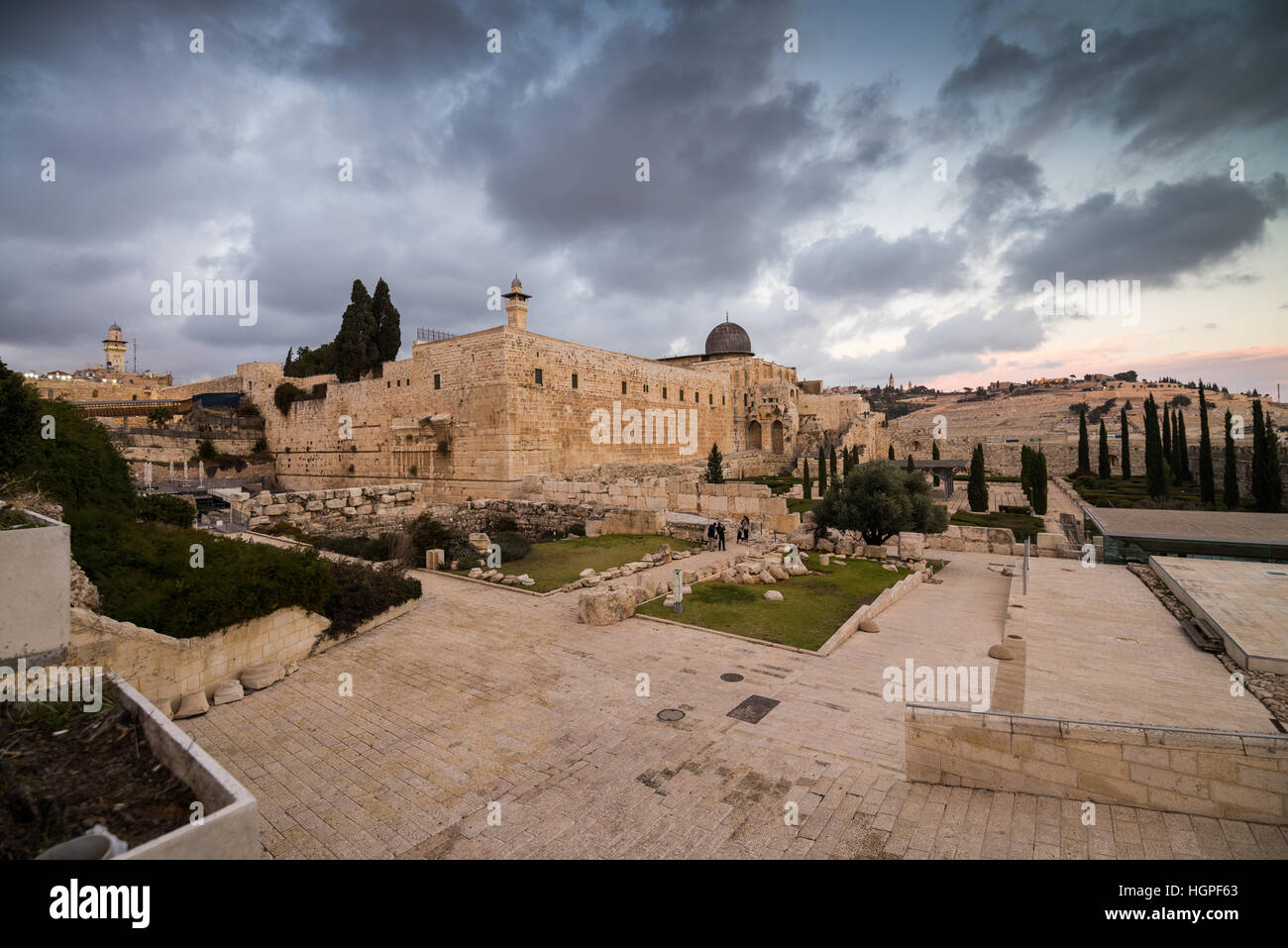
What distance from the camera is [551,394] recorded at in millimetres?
22219

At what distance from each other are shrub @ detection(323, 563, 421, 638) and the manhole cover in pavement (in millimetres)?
5832

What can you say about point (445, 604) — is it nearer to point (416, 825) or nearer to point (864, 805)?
point (416, 825)

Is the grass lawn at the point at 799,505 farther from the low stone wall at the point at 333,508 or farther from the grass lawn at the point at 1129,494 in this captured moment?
the low stone wall at the point at 333,508

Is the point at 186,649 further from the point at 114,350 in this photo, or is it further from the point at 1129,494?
the point at 114,350

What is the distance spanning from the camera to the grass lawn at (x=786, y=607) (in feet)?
28.1

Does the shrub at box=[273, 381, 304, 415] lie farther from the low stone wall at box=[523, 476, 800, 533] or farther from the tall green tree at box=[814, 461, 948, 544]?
the tall green tree at box=[814, 461, 948, 544]

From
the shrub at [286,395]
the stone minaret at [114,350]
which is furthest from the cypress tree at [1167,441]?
the stone minaret at [114,350]

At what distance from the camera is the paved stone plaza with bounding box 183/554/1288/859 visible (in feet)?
12.5

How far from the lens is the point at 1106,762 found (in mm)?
4008

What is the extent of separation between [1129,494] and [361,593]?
35.7m

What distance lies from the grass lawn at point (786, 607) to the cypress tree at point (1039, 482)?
16962 millimetres
